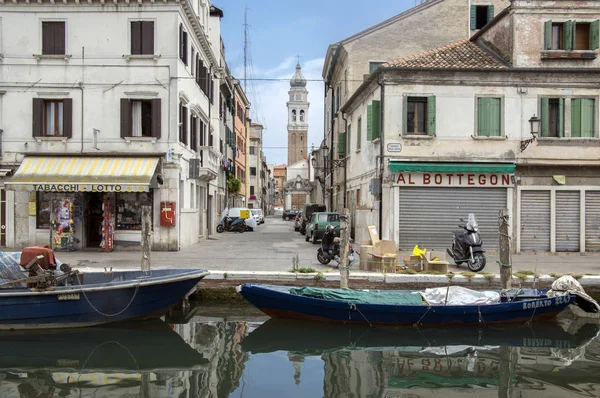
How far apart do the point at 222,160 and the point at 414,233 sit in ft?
59.7

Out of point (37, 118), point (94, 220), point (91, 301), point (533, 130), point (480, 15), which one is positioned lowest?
point (91, 301)

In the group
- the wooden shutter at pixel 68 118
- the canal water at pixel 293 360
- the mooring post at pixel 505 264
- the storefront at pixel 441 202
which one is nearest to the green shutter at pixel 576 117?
the storefront at pixel 441 202

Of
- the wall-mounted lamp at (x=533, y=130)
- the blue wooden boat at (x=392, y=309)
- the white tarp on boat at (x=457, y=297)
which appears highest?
the wall-mounted lamp at (x=533, y=130)

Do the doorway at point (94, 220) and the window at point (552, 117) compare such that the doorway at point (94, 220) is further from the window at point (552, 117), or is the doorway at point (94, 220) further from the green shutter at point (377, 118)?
the window at point (552, 117)

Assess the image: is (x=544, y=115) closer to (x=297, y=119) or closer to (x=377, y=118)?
(x=377, y=118)

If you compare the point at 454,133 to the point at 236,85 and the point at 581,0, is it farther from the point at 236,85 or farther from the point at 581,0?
the point at 236,85

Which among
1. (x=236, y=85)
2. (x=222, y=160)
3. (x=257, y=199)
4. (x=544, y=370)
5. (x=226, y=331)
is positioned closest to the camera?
(x=544, y=370)

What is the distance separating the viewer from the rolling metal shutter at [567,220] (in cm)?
1998

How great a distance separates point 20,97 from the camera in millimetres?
20156

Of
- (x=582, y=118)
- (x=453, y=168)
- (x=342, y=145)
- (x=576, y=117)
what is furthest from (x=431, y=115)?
(x=342, y=145)

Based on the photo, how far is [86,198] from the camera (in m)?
20.6

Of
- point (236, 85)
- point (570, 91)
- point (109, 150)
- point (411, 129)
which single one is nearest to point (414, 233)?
point (411, 129)

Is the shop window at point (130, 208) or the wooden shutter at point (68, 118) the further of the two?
the shop window at point (130, 208)

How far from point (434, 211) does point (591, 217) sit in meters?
5.57
